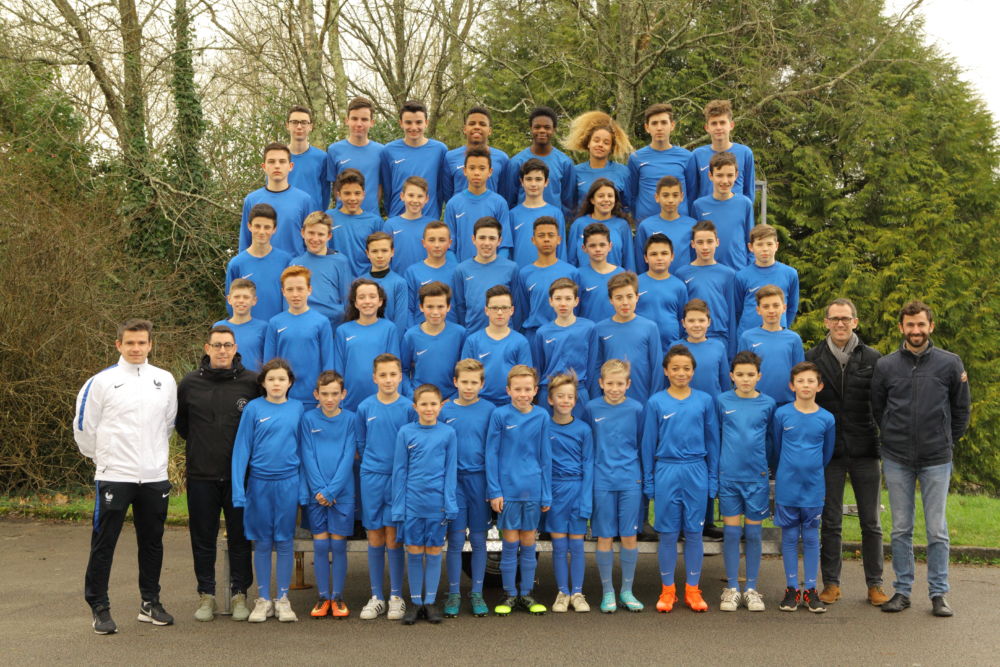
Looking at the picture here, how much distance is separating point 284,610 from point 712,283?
414 centimetres

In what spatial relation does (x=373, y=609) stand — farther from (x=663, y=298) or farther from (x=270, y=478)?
(x=663, y=298)

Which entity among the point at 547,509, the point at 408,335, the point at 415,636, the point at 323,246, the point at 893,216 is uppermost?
the point at 893,216

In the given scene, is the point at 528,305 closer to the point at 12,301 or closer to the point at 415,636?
the point at 415,636

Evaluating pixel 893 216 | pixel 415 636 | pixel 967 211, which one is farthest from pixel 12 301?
pixel 967 211

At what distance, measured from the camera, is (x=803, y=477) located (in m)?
7.20

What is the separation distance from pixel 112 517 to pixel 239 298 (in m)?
1.79

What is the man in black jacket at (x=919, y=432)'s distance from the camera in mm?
7191

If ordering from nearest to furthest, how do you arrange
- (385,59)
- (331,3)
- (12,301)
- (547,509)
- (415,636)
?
1. (415,636)
2. (547,509)
3. (12,301)
4. (331,3)
5. (385,59)

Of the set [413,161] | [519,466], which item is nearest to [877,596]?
[519,466]

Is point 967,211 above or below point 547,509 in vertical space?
above

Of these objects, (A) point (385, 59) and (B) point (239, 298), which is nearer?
(B) point (239, 298)

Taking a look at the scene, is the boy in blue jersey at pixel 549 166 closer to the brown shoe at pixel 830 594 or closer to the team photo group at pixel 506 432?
the team photo group at pixel 506 432

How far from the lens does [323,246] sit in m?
8.17

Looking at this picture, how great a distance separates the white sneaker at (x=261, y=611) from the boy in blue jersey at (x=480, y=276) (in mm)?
2486
